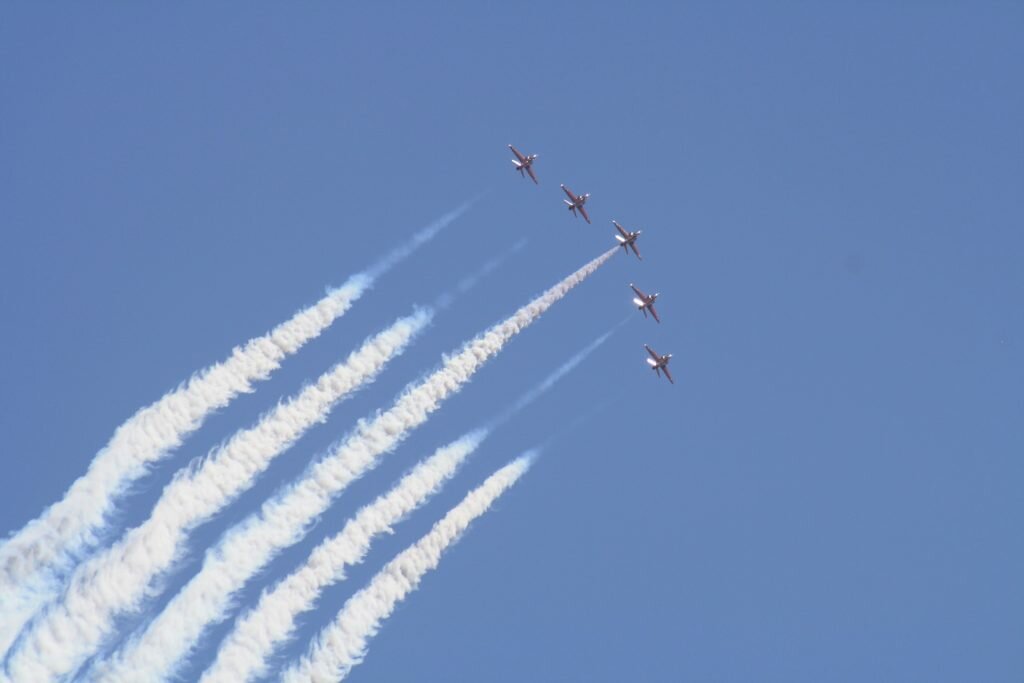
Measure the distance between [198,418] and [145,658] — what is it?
41.7ft

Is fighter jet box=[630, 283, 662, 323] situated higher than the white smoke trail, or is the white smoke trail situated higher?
fighter jet box=[630, 283, 662, 323]

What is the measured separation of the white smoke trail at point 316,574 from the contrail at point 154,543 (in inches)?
101

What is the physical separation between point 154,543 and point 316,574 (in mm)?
8147

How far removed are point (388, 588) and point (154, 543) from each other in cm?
1195

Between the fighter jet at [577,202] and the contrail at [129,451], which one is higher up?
the fighter jet at [577,202]

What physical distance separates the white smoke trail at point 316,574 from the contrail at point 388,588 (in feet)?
5.09

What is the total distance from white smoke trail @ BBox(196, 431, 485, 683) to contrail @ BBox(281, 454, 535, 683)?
61.1 inches

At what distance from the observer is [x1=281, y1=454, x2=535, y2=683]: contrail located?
9475 cm

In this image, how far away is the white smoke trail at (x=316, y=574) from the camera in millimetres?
92875

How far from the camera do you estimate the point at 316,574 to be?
96250mm

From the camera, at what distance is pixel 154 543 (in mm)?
93688

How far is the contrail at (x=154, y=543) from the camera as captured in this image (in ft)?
296

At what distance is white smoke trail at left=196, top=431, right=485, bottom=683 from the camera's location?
92.9m

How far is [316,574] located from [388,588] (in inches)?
150
